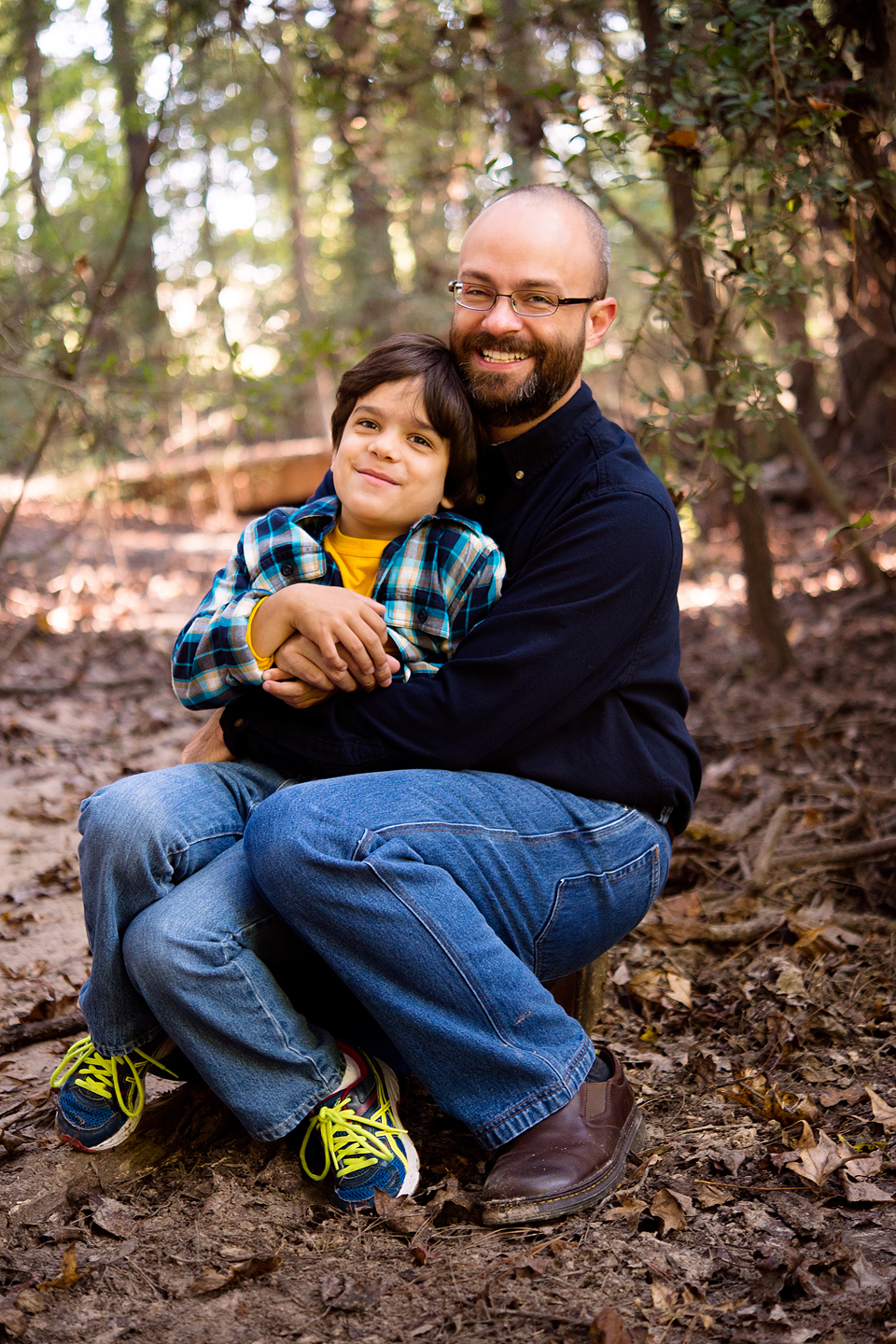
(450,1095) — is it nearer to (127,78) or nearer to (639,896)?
(639,896)

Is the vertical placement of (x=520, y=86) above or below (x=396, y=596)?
above

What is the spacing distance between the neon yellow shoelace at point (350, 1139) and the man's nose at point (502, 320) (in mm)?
1876

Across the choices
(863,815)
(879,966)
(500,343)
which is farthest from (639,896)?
(863,815)

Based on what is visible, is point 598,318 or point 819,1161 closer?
point 819,1161

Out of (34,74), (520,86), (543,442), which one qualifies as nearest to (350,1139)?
(543,442)

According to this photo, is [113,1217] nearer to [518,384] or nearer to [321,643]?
[321,643]

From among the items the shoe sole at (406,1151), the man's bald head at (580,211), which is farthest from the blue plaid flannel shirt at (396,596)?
the shoe sole at (406,1151)

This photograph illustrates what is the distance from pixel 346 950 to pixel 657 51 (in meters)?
3.32

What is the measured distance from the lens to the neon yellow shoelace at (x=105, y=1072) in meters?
2.40

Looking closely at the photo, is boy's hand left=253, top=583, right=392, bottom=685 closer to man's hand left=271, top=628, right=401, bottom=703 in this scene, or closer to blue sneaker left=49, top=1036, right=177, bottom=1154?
man's hand left=271, top=628, right=401, bottom=703

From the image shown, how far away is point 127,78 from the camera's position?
34.3 feet

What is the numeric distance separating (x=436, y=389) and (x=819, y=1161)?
196cm

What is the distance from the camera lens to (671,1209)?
7.22ft

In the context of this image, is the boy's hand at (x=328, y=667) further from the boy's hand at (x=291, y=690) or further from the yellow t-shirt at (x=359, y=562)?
the yellow t-shirt at (x=359, y=562)
